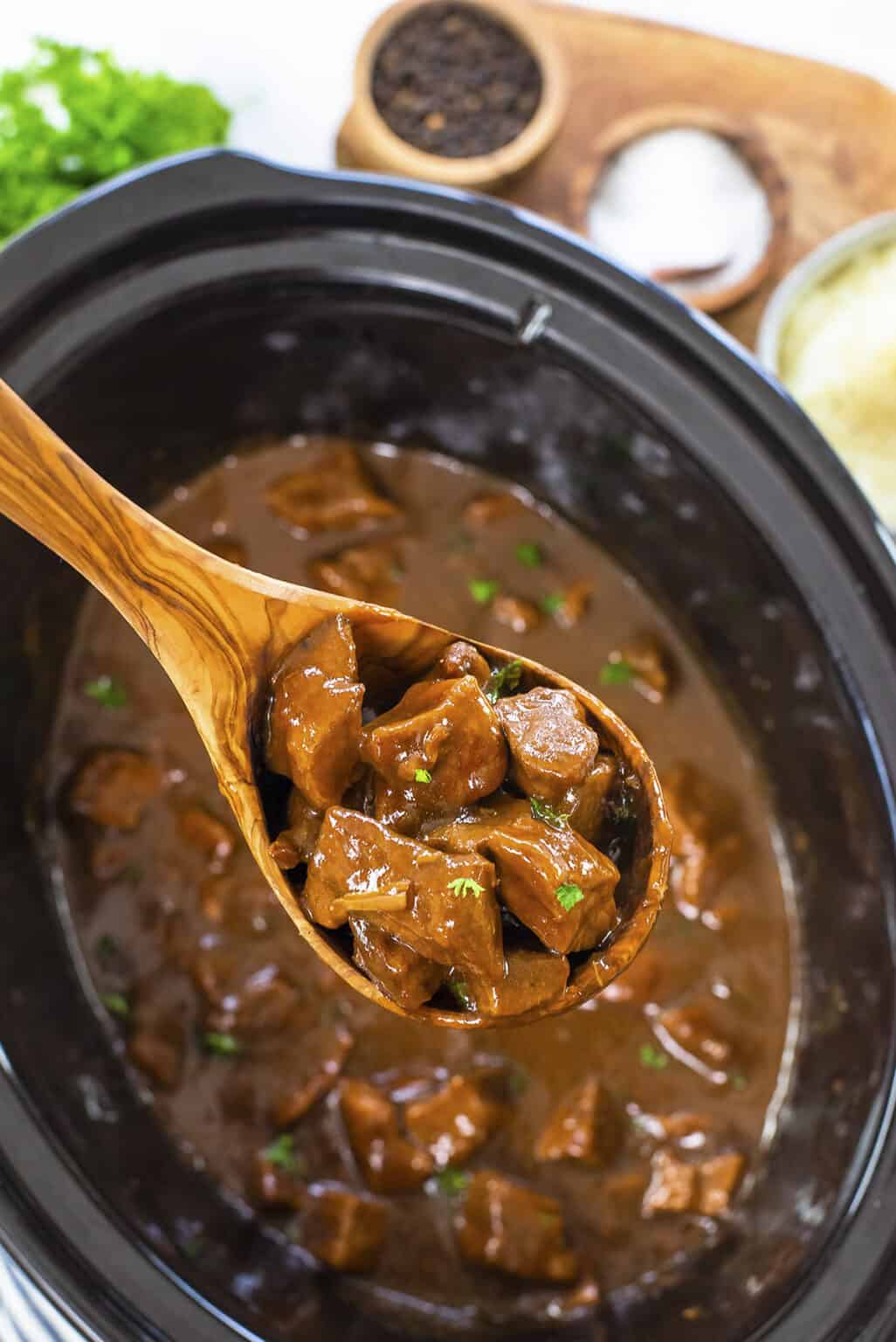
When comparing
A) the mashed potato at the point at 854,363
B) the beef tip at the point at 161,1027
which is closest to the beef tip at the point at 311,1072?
the beef tip at the point at 161,1027

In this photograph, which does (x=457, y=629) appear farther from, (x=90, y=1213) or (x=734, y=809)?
(x=90, y=1213)

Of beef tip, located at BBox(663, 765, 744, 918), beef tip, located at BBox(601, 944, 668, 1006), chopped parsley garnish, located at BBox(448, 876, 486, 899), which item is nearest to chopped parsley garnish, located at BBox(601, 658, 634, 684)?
beef tip, located at BBox(663, 765, 744, 918)

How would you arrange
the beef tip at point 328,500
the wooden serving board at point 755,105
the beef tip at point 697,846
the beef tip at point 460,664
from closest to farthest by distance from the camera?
the beef tip at point 460,664 → the beef tip at point 697,846 → the beef tip at point 328,500 → the wooden serving board at point 755,105

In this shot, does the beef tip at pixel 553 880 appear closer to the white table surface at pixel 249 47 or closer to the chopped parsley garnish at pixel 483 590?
the chopped parsley garnish at pixel 483 590

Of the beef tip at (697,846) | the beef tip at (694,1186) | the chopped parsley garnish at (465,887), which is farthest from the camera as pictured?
the beef tip at (697,846)

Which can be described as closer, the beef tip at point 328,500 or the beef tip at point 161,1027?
the beef tip at point 161,1027

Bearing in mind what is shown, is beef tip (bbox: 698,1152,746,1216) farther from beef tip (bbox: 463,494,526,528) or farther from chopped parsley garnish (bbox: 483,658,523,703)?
beef tip (bbox: 463,494,526,528)
